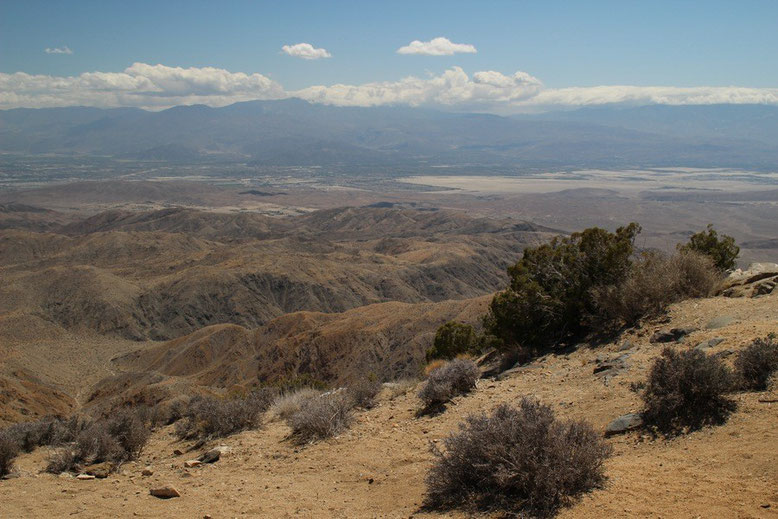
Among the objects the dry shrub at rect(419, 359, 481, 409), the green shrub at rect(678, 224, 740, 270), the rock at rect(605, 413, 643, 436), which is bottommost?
the dry shrub at rect(419, 359, 481, 409)

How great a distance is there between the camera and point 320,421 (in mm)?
9656

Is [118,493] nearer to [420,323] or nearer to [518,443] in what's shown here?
[518,443]

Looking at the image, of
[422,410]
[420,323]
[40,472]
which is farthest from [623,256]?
[420,323]

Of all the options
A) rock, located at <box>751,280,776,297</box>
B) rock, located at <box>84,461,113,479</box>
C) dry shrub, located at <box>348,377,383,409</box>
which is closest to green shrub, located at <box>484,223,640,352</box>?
rock, located at <box>751,280,776,297</box>

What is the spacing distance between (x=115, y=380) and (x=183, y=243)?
58.1m

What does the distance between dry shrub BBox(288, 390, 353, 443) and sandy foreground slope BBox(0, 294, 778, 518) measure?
0.75ft

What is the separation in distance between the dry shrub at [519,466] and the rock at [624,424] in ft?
5.03

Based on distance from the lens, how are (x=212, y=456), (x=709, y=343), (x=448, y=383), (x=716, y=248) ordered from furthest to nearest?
(x=716, y=248)
(x=448, y=383)
(x=709, y=343)
(x=212, y=456)

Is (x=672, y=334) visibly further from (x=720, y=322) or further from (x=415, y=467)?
(x=415, y=467)

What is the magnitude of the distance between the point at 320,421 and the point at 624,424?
4.94 m

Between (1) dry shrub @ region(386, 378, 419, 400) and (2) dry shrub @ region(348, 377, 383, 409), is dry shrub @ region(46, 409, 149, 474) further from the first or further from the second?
(1) dry shrub @ region(386, 378, 419, 400)

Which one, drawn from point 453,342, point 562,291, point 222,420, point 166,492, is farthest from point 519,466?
point 453,342

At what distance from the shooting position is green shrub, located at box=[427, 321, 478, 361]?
1998 cm

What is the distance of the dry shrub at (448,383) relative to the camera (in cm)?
1052
